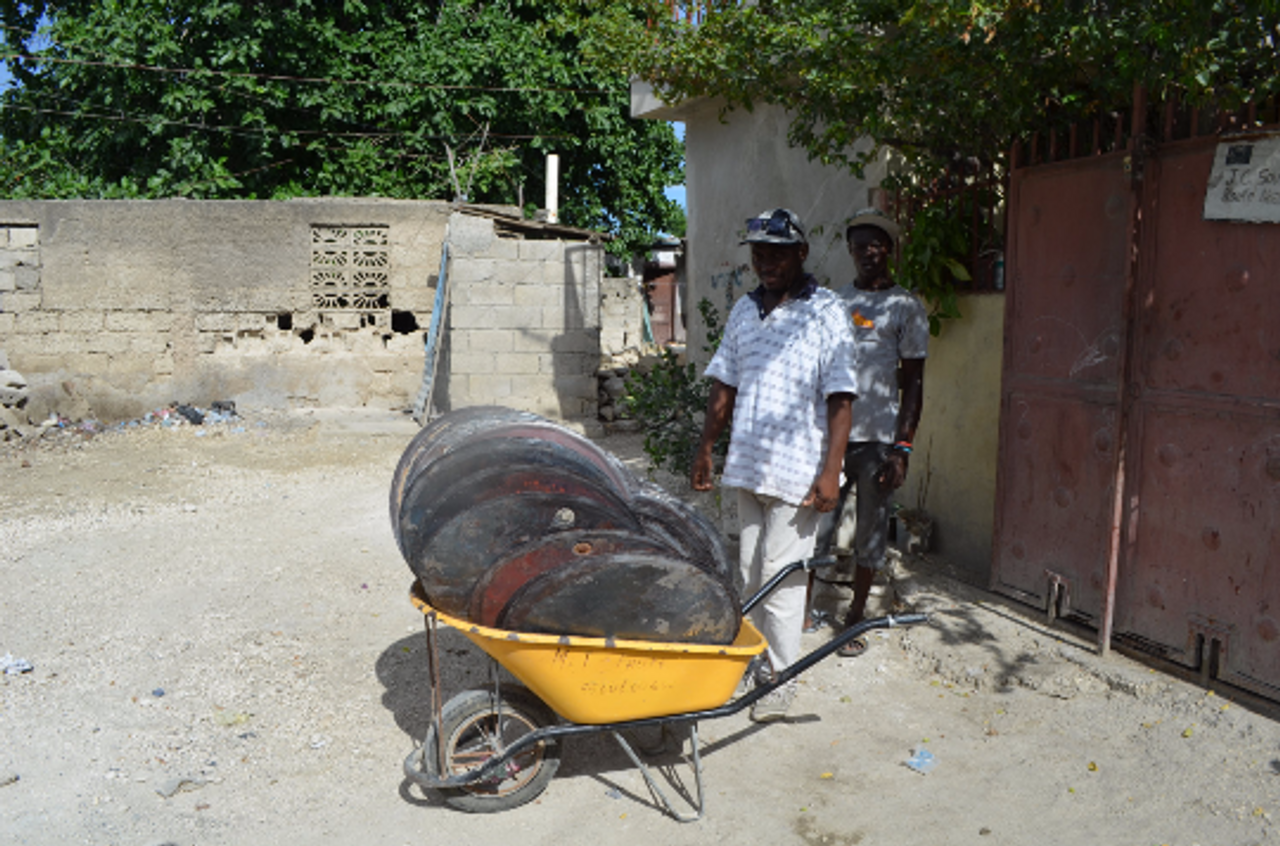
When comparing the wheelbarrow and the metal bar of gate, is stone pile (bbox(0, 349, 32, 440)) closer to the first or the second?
the metal bar of gate

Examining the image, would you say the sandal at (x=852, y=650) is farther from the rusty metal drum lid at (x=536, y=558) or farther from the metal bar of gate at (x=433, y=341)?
the metal bar of gate at (x=433, y=341)

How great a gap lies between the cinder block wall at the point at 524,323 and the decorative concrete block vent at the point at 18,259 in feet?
16.3

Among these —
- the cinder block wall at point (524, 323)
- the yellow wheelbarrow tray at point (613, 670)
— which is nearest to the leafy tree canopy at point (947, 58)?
the yellow wheelbarrow tray at point (613, 670)

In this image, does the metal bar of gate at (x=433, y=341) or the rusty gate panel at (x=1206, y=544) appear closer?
the rusty gate panel at (x=1206, y=544)

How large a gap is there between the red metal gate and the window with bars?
883 cm

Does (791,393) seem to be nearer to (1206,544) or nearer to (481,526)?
(481,526)

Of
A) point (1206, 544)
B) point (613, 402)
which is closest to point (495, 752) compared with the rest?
point (1206, 544)

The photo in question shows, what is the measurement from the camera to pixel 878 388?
14.1 feet

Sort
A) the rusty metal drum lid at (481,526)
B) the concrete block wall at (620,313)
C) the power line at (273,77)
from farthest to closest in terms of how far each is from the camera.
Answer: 1. the concrete block wall at (620,313)
2. the power line at (273,77)
3. the rusty metal drum lid at (481,526)

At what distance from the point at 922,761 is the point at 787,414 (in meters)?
1.26

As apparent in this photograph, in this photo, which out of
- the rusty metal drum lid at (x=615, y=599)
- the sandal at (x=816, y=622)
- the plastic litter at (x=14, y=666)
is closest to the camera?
the rusty metal drum lid at (x=615, y=599)

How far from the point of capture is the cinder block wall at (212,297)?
1180 centimetres

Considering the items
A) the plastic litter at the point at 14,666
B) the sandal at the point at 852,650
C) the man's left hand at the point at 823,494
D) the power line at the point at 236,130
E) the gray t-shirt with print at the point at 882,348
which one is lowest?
the plastic litter at the point at 14,666

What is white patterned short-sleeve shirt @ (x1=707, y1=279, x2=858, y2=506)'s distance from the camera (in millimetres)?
3600
